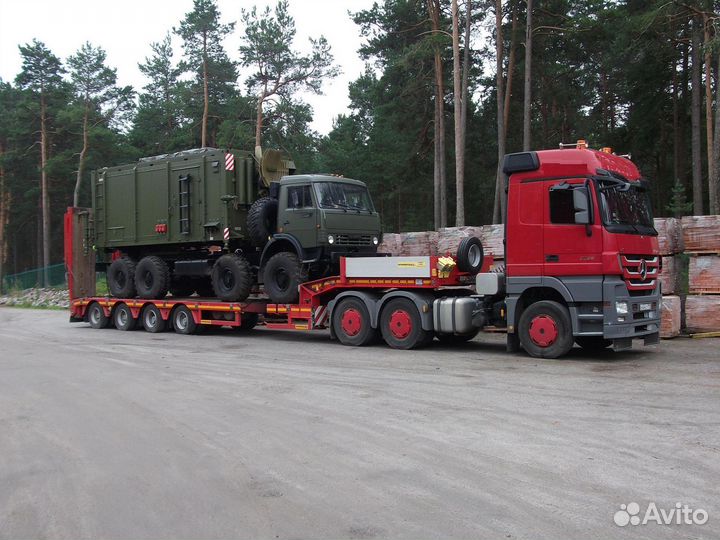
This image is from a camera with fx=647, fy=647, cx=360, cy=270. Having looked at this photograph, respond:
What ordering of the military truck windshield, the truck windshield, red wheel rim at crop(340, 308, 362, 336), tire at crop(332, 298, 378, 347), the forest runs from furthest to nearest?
1. the forest
2. the military truck windshield
3. red wheel rim at crop(340, 308, 362, 336)
4. tire at crop(332, 298, 378, 347)
5. the truck windshield

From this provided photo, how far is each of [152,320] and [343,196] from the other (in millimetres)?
7004

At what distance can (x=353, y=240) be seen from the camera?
14.4 m

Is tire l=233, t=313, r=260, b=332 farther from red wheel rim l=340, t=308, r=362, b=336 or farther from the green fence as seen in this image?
A: the green fence

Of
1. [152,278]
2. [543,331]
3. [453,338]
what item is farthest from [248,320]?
[543,331]

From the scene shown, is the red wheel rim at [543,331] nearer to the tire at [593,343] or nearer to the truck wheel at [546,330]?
the truck wheel at [546,330]

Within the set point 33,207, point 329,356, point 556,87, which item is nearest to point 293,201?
point 329,356

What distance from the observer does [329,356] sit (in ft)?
39.5

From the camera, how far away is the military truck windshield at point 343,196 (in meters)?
14.0

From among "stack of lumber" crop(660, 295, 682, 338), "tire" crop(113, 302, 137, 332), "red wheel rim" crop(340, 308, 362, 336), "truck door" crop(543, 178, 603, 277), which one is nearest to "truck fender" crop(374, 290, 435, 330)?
"red wheel rim" crop(340, 308, 362, 336)

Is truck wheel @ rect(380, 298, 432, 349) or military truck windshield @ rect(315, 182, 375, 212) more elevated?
military truck windshield @ rect(315, 182, 375, 212)

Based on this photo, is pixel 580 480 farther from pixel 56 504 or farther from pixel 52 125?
pixel 52 125

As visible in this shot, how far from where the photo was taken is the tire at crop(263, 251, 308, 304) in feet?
46.8

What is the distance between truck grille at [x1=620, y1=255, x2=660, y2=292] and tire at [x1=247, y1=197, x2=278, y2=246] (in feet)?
25.6

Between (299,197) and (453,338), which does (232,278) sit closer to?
(299,197)
